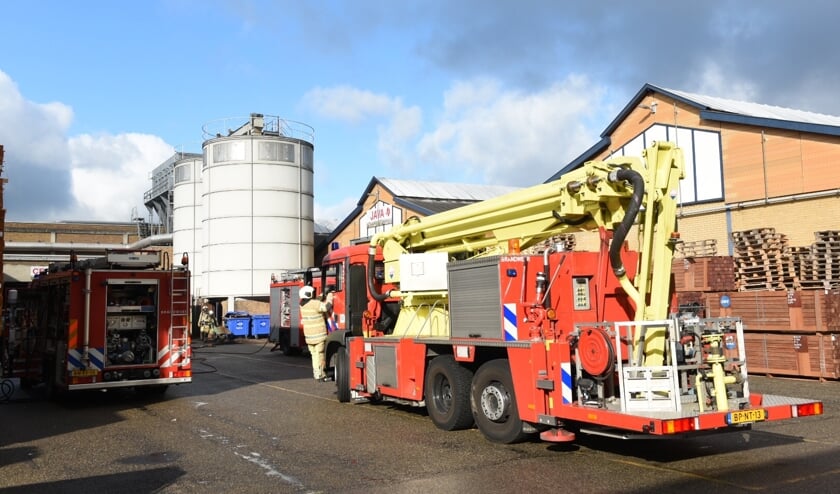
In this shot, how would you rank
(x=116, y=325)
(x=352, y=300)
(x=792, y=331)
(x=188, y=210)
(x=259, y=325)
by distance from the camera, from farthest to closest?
(x=188, y=210) → (x=259, y=325) → (x=792, y=331) → (x=116, y=325) → (x=352, y=300)

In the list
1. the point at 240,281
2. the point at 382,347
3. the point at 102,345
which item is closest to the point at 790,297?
the point at 382,347

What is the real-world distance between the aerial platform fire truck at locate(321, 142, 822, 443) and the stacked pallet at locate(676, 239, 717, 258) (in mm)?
11949

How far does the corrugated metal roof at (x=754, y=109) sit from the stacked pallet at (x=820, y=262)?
6896 millimetres

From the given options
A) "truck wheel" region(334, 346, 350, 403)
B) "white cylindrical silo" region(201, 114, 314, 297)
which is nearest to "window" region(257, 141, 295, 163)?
"white cylindrical silo" region(201, 114, 314, 297)

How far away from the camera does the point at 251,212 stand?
4022 centimetres

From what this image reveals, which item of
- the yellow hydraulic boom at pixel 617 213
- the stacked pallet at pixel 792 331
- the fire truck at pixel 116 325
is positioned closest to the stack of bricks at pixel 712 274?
the stacked pallet at pixel 792 331

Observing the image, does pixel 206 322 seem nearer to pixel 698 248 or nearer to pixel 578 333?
pixel 698 248

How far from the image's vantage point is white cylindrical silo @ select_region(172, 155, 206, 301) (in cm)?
4578

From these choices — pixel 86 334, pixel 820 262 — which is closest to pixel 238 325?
pixel 86 334

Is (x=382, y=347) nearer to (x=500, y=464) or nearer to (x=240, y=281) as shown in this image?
(x=500, y=464)

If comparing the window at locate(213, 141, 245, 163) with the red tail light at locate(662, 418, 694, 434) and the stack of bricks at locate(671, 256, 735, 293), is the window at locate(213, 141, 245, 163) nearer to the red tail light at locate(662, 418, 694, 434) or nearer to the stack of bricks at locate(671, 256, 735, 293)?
the stack of bricks at locate(671, 256, 735, 293)

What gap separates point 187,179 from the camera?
47.0m

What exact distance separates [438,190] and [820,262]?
26.2 meters

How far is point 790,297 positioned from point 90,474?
1465 cm
